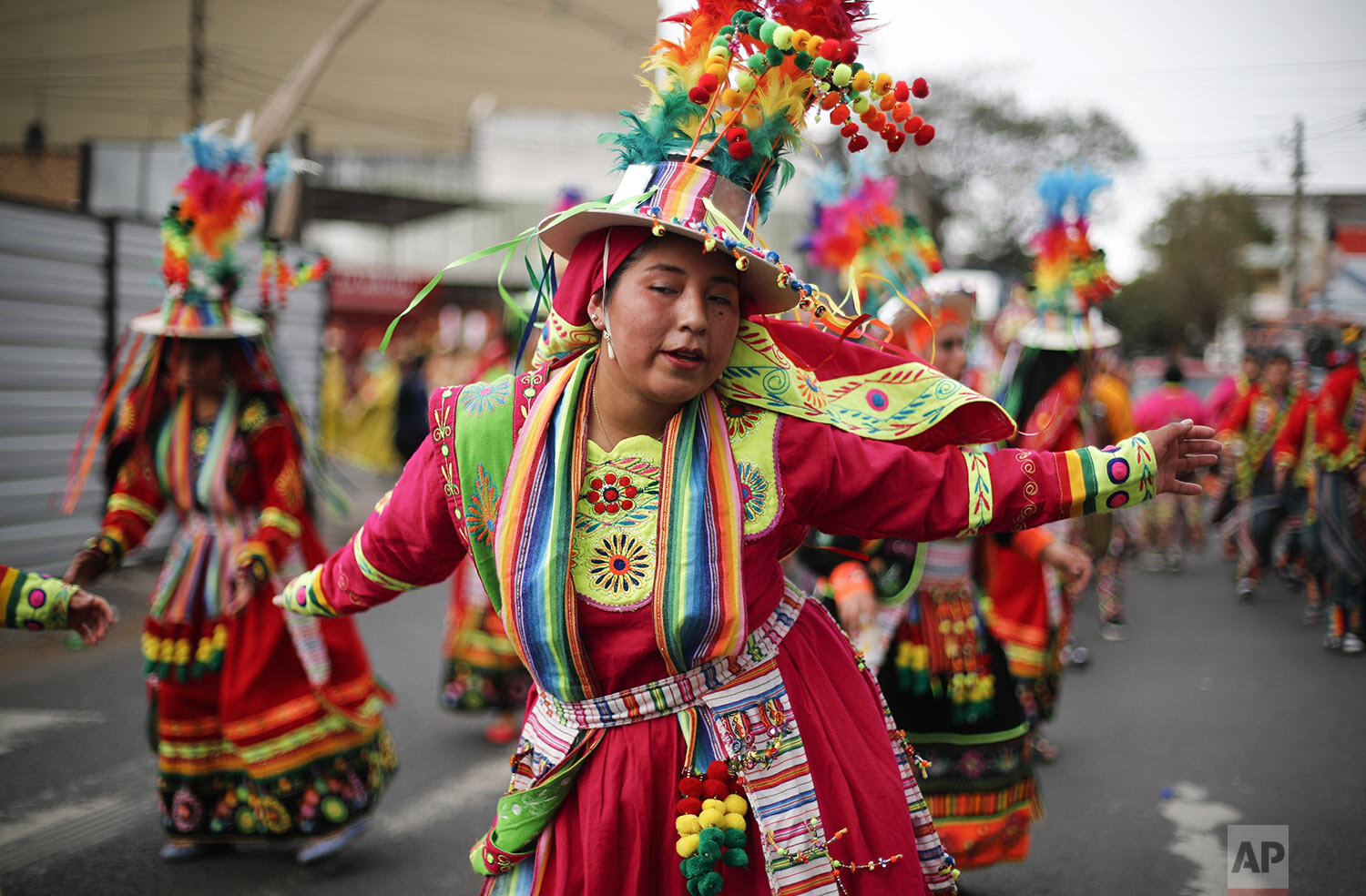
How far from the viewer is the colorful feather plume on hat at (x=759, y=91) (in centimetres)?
200

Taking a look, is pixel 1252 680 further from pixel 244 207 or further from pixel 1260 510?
pixel 244 207

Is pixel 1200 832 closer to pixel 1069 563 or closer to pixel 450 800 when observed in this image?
pixel 1069 563

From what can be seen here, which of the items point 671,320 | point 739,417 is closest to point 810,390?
point 739,417

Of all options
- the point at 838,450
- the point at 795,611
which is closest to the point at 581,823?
the point at 795,611

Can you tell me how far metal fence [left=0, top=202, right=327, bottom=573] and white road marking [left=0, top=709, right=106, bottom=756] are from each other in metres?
2.38

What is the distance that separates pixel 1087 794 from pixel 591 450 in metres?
3.77

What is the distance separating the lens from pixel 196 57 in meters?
→ 10.3

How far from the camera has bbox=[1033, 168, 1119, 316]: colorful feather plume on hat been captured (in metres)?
4.99

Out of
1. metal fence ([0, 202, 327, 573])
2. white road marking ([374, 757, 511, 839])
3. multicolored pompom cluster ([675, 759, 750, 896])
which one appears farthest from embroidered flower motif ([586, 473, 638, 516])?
metal fence ([0, 202, 327, 573])

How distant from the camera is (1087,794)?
4852 mm

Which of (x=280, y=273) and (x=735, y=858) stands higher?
(x=280, y=273)

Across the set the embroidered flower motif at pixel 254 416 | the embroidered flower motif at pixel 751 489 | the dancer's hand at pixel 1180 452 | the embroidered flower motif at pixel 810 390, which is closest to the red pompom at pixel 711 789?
the embroidered flower motif at pixel 751 489

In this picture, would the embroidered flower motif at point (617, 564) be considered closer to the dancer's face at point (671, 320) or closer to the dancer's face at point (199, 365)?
the dancer's face at point (671, 320)

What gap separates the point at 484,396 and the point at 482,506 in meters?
0.24
